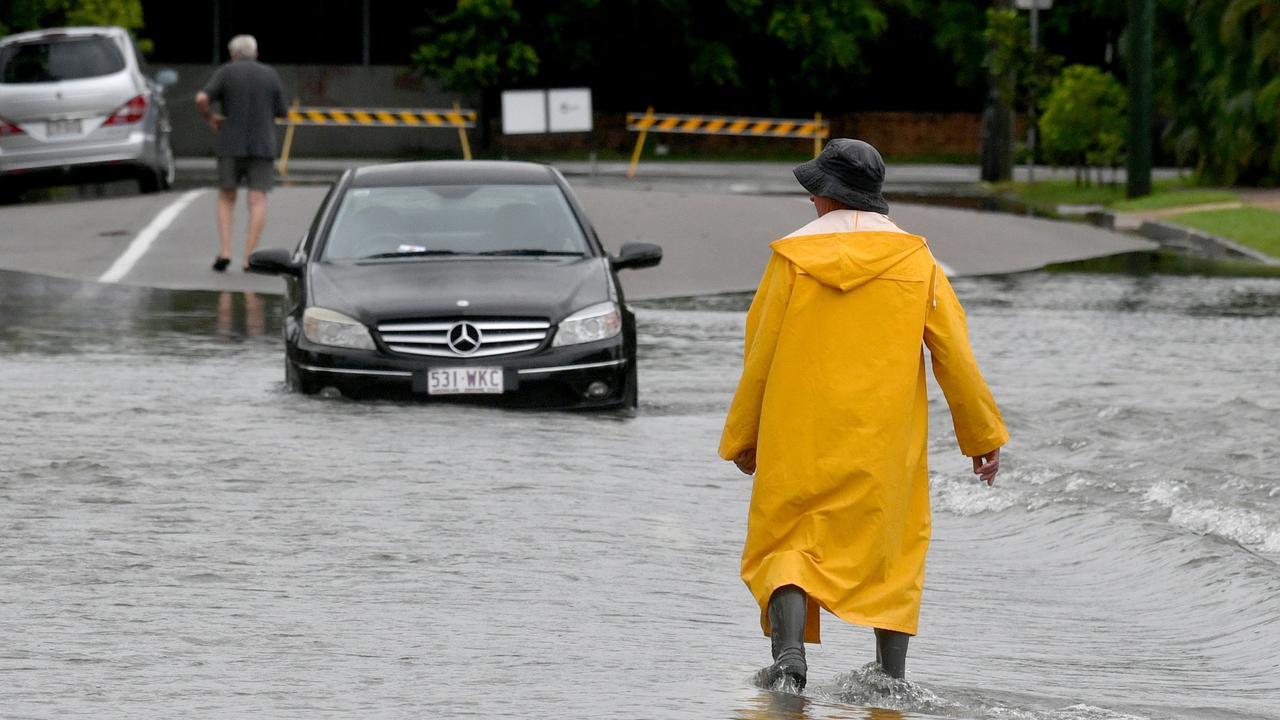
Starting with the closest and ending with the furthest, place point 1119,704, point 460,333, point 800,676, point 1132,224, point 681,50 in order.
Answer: point 800,676, point 1119,704, point 460,333, point 1132,224, point 681,50

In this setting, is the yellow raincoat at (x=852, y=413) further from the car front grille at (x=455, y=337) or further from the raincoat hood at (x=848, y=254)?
the car front grille at (x=455, y=337)

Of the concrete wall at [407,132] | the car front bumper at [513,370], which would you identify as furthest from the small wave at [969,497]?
the concrete wall at [407,132]

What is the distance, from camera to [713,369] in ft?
46.0

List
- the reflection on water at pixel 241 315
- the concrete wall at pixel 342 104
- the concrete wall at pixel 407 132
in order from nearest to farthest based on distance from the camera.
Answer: the reflection on water at pixel 241 315 < the concrete wall at pixel 342 104 < the concrete wall at pixel 407 132

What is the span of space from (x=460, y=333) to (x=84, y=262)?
944 cm

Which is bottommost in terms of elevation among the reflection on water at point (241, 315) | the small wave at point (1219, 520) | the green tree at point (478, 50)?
the small wave at point (1219, 520)

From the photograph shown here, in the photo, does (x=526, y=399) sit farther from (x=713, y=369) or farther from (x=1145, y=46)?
(x=1145, y=46)

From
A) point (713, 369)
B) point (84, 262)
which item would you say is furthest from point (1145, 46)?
point (713, 369)

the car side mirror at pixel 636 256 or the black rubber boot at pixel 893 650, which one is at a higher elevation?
the car side mirror at pixel 636 256

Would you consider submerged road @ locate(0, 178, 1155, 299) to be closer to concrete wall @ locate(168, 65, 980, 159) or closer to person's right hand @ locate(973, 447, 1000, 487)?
person's right hand @ locate(973, 447, 1000, 487)

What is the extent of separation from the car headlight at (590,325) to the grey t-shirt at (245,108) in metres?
7.59

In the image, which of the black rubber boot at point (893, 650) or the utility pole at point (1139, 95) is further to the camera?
the utility pole at point (1139, 95)

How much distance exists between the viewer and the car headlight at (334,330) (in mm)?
11391

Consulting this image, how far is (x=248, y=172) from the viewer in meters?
18.7
